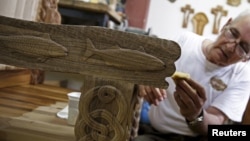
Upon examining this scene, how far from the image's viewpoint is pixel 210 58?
1.20 m

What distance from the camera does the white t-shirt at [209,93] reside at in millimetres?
1168

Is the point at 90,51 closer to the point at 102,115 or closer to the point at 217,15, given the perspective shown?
the point at 102,115

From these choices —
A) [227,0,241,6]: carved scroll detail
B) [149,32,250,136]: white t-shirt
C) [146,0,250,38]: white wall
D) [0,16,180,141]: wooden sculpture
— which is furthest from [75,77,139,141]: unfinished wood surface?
[227,0,241,6]: carved scroll detail

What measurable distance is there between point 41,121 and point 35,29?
26cm

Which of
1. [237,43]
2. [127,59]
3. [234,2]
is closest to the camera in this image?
[127,59]

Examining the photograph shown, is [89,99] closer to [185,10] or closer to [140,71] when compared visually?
[140,71]

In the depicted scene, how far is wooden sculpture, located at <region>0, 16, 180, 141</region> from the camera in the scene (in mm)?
459

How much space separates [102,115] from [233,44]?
0.81 m

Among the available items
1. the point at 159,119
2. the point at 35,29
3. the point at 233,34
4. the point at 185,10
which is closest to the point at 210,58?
the point at 233,34

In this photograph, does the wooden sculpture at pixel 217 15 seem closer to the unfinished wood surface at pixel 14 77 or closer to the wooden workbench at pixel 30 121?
the unfinished wood surface at pixel 14 77

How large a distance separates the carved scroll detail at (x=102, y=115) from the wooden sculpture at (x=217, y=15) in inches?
125

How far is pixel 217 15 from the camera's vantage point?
11.2 ft

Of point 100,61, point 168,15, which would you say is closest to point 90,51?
point 100,61

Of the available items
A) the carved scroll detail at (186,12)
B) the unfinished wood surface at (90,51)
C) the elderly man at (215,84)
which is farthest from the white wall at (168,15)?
the unfinished wood surface at (90,51)
